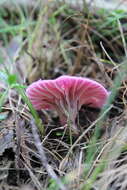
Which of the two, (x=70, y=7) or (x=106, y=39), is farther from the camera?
(x=70, y=7)

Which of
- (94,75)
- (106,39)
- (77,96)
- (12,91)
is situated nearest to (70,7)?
(106,39)

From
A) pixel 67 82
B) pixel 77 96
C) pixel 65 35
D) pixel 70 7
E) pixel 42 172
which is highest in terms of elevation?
pixel 70 7

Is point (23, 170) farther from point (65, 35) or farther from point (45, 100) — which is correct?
point (65, 35)

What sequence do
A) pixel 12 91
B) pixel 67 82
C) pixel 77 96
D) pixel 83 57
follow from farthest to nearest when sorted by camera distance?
1. pixel 83 57
2. pixel 12 91
3. pixel 77 96
4. pixel 67 82

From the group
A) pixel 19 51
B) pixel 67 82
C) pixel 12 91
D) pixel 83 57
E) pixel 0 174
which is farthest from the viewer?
pixel 19 51

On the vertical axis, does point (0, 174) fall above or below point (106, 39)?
below
